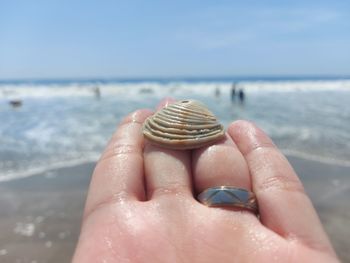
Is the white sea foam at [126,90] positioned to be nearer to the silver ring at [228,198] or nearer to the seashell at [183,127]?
the seashell at [183,127]

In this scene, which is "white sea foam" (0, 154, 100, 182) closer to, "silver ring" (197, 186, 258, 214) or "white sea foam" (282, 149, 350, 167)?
"white sea foam" (282, 149, 350, 167)

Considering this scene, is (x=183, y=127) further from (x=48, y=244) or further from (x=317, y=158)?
(x=317, y=158)

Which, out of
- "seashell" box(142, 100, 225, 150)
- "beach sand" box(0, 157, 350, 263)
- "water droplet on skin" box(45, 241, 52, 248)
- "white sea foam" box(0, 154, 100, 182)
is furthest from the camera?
"white sea foam" box(0, 154, 100, 182)

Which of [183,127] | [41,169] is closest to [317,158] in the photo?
[41,169]

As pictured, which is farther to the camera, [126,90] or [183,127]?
[126,90]

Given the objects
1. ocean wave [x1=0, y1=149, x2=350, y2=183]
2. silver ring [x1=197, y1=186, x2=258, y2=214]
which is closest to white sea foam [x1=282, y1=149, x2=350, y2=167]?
ocean wave [x1=0, y1=149, x2=350, y2=183]

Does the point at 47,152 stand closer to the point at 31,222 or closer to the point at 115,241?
the point at 31,222

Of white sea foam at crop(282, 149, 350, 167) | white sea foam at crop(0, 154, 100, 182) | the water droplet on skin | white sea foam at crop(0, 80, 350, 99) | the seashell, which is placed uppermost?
the seashell
